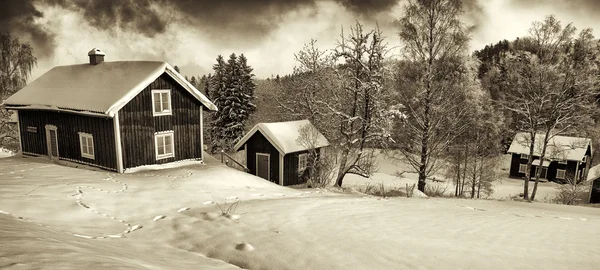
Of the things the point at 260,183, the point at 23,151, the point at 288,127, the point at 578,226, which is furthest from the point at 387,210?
the point at 23,151

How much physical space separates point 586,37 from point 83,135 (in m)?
29.1

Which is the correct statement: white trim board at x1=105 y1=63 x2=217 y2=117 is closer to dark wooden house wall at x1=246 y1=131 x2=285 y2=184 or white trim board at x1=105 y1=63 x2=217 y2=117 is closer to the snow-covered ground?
dark wooden house wall at x1=246 y1=131 x2=285 y2=184

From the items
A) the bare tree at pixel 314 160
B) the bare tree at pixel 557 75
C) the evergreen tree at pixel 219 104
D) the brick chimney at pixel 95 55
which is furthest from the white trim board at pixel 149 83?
the evergreen tree at pixel 219 104

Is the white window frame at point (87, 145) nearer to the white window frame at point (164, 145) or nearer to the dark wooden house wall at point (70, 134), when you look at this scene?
the dark wooden house wall at point (70, 134)

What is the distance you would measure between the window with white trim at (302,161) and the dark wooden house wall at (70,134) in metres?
11.0

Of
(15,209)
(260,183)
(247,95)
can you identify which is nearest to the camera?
(15,209)

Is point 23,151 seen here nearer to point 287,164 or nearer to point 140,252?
point 287,164

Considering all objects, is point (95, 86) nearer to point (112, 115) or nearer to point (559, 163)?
point (112, 115)

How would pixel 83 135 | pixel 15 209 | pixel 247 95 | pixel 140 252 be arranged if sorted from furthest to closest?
pixel 247 95, pixel 83 135, pixel 15 209, pixel 140 252

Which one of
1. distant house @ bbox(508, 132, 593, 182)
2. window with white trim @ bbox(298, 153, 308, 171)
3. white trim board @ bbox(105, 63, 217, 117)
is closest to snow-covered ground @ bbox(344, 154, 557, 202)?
distant house @ bbox(508, 132, 593, 182)

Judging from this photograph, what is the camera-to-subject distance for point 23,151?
806 inches

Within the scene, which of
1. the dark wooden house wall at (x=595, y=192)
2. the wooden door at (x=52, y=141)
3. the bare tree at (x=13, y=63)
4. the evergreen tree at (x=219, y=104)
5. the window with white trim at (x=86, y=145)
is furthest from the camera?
the evergreen tree at (x=219, y=104)

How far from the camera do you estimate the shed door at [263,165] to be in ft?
71.8

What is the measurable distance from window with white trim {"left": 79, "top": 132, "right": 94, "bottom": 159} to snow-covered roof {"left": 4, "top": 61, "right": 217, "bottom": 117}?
148 centimetres
